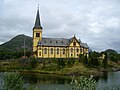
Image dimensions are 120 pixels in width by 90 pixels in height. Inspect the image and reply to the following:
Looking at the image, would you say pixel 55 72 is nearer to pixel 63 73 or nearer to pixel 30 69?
pixel 63 73

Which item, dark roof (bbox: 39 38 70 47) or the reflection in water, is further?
dark roof (bbox: 39 38 70 47)

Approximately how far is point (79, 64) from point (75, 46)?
12.1 m

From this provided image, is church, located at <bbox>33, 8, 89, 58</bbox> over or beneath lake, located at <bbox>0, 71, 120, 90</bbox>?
over

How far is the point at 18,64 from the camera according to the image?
93.9 m

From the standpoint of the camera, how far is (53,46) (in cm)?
9875

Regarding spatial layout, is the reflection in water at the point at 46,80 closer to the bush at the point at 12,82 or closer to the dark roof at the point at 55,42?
the bush at the point at 12,82

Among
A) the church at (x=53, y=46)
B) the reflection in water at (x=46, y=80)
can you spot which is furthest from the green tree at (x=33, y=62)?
the reflection in water at (x=46, y=80)

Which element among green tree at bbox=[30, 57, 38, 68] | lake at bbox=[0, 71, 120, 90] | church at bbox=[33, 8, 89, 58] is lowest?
lake at bbox=[0, 71, 120, 90]

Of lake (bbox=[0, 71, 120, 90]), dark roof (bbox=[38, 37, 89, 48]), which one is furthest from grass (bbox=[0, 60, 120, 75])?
lake (bbox=[0, 71, 120, 90])

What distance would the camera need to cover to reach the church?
97125mm

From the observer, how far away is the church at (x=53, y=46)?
97.1 metres

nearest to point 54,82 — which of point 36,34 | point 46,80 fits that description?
point 46,80

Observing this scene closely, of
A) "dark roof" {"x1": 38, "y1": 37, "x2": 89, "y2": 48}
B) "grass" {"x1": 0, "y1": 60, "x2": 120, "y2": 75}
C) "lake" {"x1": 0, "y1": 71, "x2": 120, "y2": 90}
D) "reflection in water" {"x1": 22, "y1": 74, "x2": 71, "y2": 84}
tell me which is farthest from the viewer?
"dark roof" {"x1": 38, "y1": 37, "x2": 89, "y2": 48}

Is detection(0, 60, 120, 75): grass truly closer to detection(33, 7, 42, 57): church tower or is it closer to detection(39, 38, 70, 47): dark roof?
detection(39, 38, 70, 47): dark roof
